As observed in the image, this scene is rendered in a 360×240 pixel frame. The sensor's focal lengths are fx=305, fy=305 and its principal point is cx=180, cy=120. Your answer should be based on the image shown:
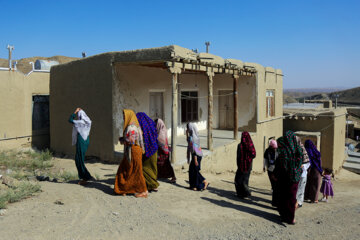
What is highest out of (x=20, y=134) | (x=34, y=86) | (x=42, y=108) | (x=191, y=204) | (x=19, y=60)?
(x=19, y=60)

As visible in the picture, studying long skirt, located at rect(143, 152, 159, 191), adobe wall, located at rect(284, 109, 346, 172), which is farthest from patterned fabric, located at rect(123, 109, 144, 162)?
adobe wall, located at rect(284, 109, 346, 172)

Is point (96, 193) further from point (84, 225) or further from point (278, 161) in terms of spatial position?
point (278, 161)

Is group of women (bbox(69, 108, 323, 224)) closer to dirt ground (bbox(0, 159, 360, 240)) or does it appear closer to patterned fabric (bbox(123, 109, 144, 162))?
patterned fabric (bbox(123, 109, 144, 162))

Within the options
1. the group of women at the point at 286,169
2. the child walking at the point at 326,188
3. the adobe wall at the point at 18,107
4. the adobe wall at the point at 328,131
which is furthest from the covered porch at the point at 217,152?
the adobe wall at the point at 18,107

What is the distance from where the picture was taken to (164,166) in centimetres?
646

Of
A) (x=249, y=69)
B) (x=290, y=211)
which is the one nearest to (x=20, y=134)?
(x=249, y=69)

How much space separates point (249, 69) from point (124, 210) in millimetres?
8883

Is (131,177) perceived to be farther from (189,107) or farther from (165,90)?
(189,107)

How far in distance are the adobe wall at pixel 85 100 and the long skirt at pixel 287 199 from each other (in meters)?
5.41

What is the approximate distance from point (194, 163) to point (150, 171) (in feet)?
3.41

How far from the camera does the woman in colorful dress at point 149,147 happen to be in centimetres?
542

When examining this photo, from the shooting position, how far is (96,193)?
5.46 meters

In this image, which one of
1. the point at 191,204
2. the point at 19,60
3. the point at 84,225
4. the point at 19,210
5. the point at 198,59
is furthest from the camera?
the point at 19,60

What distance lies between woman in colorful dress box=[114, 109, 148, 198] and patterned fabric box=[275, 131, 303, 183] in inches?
91.6
